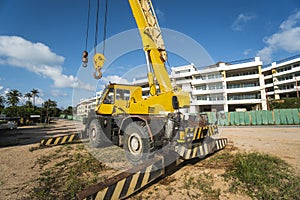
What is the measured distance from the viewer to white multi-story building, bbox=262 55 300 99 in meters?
37.0

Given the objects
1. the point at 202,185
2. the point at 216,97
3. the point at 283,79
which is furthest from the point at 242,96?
the point at 202,185

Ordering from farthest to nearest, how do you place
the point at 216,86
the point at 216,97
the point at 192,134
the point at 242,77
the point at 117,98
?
1. the point at 216,97
2. the point at 216,86
3. the point at 242,77
4. the point at 117,98
5. the point at 192,134

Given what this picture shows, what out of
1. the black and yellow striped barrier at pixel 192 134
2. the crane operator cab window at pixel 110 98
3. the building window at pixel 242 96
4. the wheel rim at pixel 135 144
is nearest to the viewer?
the black and yellow striped barrier at pixel 192 134

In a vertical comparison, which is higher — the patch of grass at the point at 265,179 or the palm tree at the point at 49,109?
the palm tree at the point at 49,109

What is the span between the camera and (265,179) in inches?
126

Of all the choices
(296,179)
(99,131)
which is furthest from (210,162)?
(99,131)

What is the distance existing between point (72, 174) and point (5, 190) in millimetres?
1217

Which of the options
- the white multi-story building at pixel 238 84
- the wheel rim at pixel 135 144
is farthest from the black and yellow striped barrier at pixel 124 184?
the white multi-story building at pixel 238 84

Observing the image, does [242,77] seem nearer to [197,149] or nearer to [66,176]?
[197,149]

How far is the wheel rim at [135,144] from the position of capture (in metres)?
4.48

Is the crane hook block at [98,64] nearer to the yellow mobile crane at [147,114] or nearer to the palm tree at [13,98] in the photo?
the yellow mobile crane at [147,114]

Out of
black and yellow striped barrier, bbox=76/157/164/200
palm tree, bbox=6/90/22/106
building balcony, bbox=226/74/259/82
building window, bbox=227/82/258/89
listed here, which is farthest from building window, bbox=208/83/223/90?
palm tree, bbox=6/90/22/106

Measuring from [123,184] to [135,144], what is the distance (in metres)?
2.04

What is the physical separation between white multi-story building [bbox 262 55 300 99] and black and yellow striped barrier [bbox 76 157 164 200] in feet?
150
